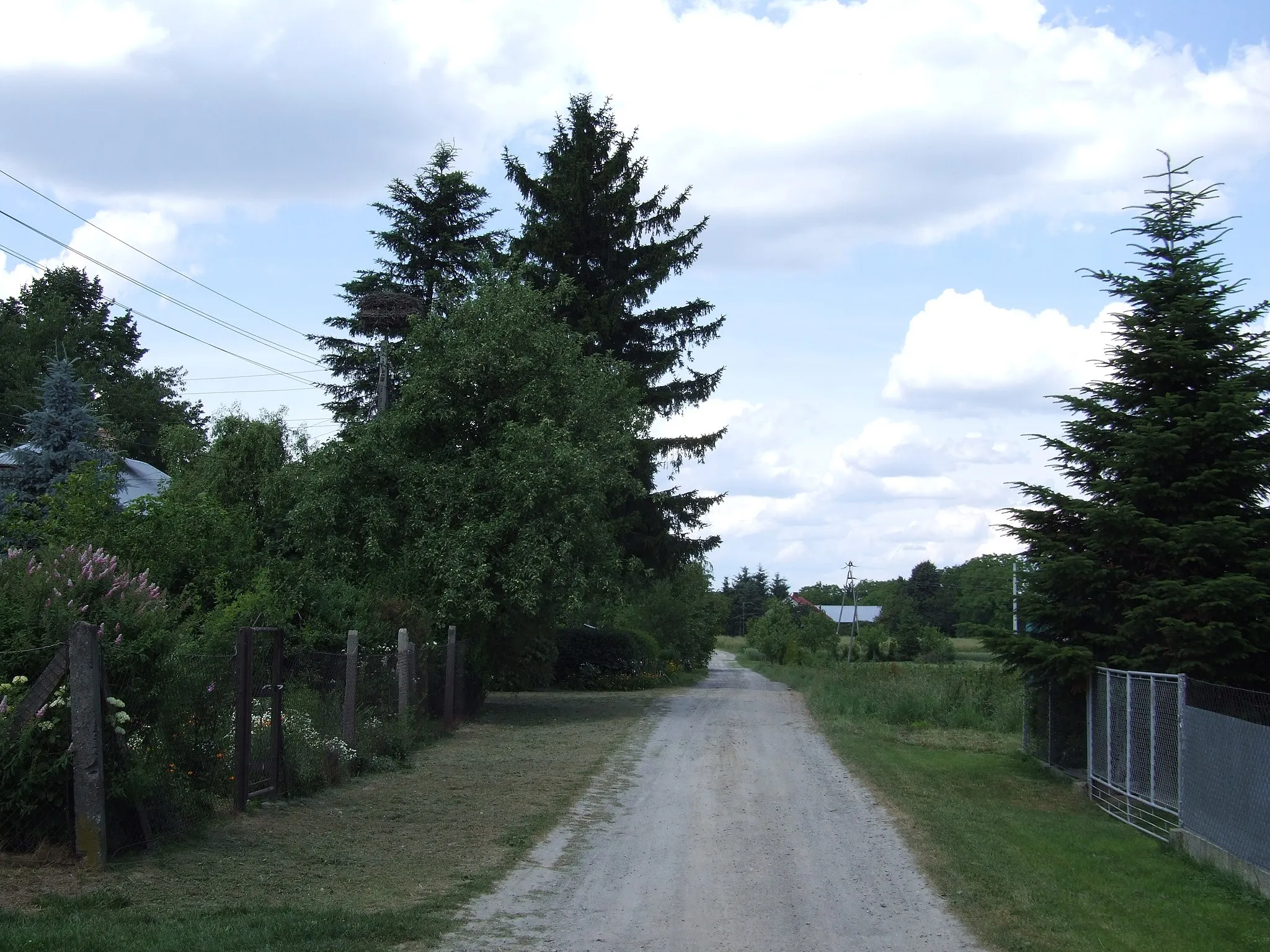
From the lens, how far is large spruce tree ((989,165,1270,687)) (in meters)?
13.2

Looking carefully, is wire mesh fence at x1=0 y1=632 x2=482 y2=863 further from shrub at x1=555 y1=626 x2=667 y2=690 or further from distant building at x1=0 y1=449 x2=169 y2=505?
distant building at x1=0 y1=449 x2=169 y2=505

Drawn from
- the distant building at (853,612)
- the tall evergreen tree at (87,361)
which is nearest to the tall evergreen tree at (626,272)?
the tall evergreen tree at (87,361)

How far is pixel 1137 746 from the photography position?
12.4m

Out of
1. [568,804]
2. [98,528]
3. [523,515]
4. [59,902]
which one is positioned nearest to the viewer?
[59,902]

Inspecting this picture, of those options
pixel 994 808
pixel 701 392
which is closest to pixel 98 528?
pixel 994 808

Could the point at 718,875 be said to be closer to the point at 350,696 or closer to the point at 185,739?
the point at 185,739

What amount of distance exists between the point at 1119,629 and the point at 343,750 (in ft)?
32.0

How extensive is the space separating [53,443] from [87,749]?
23.1m

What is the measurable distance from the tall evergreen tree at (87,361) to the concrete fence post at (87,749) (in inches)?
1555

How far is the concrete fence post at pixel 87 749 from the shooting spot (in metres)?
7.91

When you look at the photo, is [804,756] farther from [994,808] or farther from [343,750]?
[343,750]

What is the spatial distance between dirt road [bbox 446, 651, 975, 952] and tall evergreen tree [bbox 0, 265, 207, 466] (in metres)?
37.7

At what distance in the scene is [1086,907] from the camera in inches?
319

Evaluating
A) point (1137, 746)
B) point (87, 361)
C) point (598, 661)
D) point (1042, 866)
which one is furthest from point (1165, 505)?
point (87, 361)
